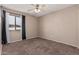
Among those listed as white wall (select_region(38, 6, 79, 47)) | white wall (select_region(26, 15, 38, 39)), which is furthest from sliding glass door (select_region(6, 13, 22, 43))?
white wall (select_region(38, 6, 79, 47))

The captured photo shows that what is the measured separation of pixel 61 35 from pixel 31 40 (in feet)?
4.61

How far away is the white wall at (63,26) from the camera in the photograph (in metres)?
2.53

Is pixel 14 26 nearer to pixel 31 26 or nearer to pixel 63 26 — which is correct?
pixel 31 26

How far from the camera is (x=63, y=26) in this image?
10.0 feet

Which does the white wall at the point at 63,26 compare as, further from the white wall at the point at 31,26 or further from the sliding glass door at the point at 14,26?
the sliding glass door at the point at 14,26

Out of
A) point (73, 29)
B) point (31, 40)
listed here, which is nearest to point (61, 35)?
point (73, 29)

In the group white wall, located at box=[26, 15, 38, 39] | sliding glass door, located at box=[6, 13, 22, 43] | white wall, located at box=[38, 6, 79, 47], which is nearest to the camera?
sliding glass door, located at box=[6, 13, 22, 43]

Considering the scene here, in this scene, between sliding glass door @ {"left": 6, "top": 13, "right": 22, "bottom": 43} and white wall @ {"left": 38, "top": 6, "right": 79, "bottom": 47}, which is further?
white wall @ {"left": 38, "top": 6, "right": 79, "bottom": 47}

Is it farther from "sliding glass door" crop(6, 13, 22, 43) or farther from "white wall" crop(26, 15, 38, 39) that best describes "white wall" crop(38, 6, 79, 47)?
"sliding glass door" crop(6, 13, 22, 43)

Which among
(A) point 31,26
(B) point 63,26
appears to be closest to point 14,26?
(A) point 31,26

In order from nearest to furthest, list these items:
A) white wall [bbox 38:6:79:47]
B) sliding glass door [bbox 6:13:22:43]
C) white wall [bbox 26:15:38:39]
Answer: sliding glass door [bbox 6:13:22:43] → white wall [bbox 26:15:38:39] → white wall [bbox 38:6:79:47]

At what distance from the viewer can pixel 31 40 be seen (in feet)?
7.66

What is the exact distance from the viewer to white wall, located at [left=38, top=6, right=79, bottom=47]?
253cm

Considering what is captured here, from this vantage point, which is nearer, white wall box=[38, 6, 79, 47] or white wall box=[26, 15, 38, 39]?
white wall box=[26, 15, 38, 39]
